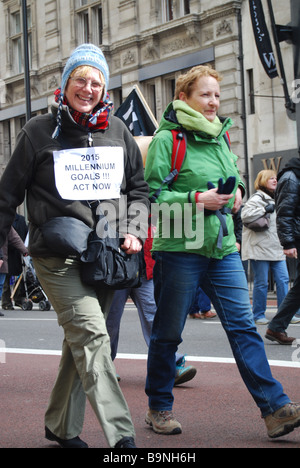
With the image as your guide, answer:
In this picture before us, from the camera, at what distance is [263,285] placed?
1070 cm

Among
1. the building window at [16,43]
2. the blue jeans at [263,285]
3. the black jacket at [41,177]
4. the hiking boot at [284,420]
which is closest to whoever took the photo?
the black jacket at [41,177]

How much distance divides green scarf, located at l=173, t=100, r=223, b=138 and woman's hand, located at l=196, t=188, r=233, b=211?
1.22 ft

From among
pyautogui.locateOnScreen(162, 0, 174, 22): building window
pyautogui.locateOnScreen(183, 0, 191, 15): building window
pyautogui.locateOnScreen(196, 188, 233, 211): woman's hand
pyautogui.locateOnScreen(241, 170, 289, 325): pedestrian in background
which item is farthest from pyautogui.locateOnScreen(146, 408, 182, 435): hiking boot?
pyautogui.locateOnScreen(162, 0, 174, 22): building window

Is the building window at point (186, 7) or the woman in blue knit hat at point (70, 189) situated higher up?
the building window at point (186, 7)

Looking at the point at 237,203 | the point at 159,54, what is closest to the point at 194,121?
the point at 237,203

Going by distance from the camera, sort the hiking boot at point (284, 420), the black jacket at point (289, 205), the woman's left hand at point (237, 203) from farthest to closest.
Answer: the black jacket at point (289, 205) < the woman's left hand at point (237, 203) < the hiking boot at point (284, 420)

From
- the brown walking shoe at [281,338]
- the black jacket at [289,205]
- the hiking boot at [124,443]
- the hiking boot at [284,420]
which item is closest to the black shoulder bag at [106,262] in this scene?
the hiking boot at [124,443]

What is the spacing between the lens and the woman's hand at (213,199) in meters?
4.48

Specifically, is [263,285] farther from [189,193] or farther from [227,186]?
[227,186]

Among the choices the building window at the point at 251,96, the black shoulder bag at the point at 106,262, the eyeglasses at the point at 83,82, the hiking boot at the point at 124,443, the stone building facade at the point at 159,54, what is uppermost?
the stone building facade at the point at 159,54

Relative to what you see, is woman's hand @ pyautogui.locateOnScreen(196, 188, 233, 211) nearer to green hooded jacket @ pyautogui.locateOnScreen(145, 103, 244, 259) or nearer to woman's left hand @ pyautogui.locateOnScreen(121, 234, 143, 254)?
green hooded jacket @ pyautogui.locateOnScreen(145, 103, 244, 259)

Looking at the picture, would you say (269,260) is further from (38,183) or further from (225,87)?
(225,87)

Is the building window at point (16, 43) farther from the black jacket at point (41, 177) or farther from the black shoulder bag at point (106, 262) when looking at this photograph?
the black shoulder bag at point (106, 262)

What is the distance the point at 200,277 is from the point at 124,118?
446 centimetres
